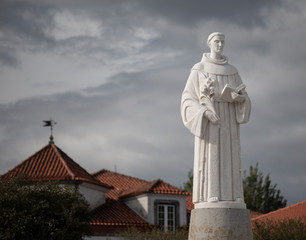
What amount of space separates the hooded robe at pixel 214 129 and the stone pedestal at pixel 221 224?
1.03 feet

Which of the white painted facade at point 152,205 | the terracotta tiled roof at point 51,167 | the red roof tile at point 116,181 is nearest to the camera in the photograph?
the terracotta tiled roof at point 51,167

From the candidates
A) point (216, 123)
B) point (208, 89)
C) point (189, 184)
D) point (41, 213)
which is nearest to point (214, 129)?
point (216, 123)

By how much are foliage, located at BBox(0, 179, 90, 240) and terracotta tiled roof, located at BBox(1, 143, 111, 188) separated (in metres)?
7.40

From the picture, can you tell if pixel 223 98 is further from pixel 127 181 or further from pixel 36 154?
pixel 127 181

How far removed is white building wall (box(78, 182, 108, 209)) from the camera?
3378 centimetres

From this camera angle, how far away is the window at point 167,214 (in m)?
35.3

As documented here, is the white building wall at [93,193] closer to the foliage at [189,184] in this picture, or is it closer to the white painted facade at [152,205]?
the white painted facade at [152,205]

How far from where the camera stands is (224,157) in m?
12.5

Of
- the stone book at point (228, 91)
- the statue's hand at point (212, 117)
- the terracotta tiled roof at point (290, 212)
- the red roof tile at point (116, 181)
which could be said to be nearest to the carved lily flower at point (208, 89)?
the stone book at point (228, 91)

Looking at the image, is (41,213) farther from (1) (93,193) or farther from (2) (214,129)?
(2) (214,129)

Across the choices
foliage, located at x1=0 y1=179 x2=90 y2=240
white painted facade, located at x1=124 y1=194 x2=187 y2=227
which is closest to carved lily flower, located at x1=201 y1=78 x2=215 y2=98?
foliage, located at x1=0 y1=179 x2=90 y2=240

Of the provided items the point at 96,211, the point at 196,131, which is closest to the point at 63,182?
the point at 96,211

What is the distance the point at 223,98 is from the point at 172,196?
77.6 ft

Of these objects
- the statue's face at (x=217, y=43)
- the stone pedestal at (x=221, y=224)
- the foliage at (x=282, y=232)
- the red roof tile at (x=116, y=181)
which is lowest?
the stone pedestal at (x=221, y=224)
